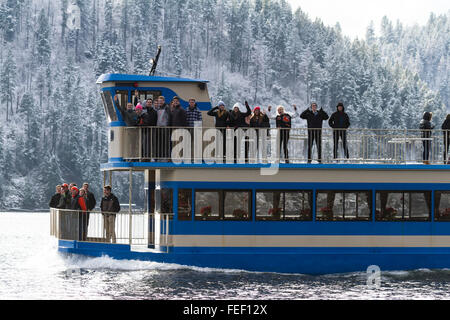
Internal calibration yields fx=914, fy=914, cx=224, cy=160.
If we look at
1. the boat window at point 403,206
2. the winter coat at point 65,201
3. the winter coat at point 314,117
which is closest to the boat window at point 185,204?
the winter coat at point 65,201

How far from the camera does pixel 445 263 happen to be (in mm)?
26297

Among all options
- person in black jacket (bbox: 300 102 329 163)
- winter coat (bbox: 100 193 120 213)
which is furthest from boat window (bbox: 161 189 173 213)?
person in black jacket (bbox: 300 102 329 163)

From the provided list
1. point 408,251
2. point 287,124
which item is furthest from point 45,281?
point 408,251

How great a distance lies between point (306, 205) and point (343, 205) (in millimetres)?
1114

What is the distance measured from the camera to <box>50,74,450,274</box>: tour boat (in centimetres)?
2589

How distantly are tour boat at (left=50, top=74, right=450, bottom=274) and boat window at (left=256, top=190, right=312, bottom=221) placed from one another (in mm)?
29

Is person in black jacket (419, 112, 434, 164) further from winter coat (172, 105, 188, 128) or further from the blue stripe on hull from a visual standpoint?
winter coat (172, 105, 188, 128)

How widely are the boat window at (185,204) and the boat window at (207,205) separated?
199mm

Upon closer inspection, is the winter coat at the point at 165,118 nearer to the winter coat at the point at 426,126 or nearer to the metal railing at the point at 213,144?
the metal railing at the point at 213,144

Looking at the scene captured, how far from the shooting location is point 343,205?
26.4m

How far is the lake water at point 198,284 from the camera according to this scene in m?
24.0

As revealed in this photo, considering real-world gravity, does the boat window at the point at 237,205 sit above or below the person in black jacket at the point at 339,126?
below
